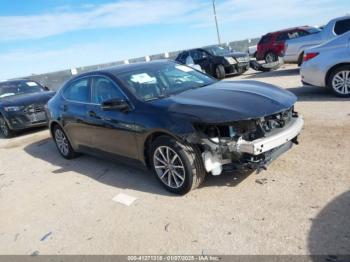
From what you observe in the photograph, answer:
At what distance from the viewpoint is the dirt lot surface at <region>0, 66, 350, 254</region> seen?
3203mm

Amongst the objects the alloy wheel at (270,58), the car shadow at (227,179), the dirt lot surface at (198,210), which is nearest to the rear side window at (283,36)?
the alloy wheel at (270,58)

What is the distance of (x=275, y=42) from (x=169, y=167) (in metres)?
15.1

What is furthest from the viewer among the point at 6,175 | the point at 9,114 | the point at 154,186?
the point at 9,114

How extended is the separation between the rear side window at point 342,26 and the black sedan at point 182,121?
7723 millimetres

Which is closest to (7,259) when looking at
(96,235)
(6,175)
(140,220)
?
(96,235)

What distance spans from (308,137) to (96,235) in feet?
11.9

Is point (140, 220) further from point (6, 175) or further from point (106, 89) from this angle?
point (6, 175)

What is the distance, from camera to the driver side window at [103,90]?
16.0 ft

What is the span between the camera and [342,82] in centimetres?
761

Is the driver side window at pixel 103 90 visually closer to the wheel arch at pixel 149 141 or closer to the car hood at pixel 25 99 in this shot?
the wheel arch at pixel 149 141

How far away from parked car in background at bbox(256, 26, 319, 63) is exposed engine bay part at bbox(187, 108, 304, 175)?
14.2 meters

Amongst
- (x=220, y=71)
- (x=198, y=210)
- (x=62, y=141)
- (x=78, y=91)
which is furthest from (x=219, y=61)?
(x=198, y=210)

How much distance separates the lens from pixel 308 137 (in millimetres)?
5543

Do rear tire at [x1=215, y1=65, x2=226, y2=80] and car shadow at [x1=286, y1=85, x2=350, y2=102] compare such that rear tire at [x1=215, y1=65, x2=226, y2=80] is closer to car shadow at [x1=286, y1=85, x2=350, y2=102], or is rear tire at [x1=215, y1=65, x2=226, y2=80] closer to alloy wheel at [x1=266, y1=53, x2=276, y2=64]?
alloy wheel at [x1=266, y1=53, x2=276, y2=64]
